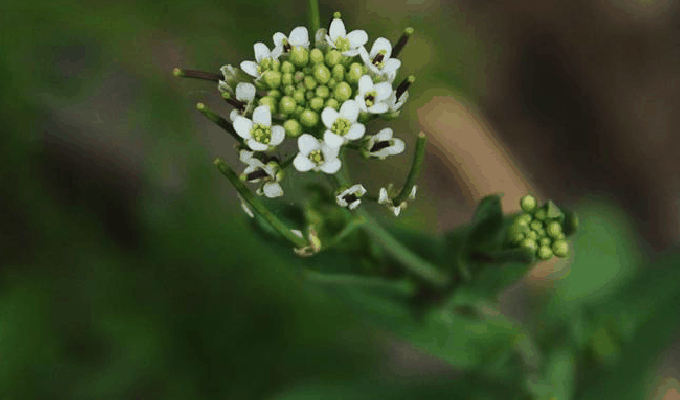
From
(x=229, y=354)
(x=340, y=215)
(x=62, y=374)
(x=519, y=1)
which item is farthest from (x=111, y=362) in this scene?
(x=519, y=1)

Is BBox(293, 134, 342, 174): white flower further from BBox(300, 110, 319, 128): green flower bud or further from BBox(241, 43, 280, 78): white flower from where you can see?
BBox(241, 43, 280, 78): white flower

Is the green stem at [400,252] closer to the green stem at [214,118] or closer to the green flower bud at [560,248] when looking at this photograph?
the green stem at [214,118]

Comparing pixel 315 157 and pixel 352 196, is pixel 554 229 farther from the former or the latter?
pixel 315 157

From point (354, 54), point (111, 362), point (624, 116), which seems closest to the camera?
point (354, 54)

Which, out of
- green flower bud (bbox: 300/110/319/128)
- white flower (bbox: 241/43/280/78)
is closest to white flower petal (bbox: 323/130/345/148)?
green flower bud (bbox: 300/110/319/128)

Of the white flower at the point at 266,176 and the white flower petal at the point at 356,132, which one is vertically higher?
the white flower petal at the point at 356,132

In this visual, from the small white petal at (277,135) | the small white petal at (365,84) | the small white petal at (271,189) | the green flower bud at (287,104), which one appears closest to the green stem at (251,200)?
Answer: the small white petal at (271,189)

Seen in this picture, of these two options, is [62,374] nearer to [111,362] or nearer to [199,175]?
[111,362]
